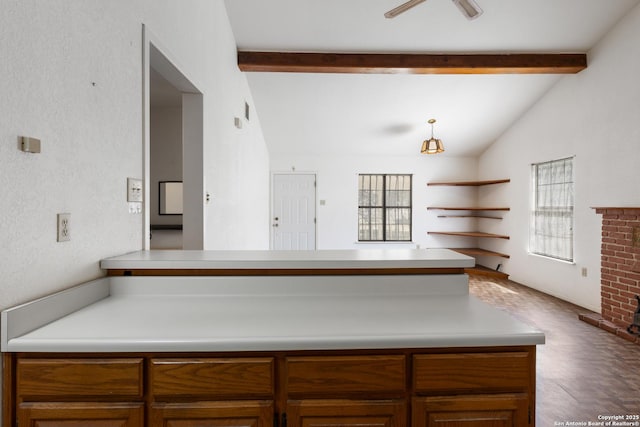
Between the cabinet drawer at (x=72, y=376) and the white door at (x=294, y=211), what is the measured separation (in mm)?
6053

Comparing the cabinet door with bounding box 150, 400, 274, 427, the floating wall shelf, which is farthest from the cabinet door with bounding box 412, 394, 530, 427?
the floating wall shelf

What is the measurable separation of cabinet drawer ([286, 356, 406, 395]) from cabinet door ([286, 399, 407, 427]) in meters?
0.04

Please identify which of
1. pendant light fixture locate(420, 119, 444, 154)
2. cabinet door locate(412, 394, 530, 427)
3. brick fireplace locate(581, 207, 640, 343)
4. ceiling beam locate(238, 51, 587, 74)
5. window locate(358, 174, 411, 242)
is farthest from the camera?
window locate(358, 174, 411, 242)

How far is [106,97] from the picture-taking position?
1.58 meters

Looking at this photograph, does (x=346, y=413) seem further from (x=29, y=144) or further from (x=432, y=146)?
(x=432, y=146)

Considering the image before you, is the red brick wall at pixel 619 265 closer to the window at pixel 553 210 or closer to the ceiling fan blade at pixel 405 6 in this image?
the window at pixel 553 210

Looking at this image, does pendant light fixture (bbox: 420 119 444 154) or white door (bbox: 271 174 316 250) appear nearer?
pendant light fixture (bbox: 420 119 444 154)

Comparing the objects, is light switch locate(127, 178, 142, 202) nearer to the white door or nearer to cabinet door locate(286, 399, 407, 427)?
cabinet door locate(286, 399, 407, 427)

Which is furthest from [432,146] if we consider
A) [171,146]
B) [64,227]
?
[64,227]

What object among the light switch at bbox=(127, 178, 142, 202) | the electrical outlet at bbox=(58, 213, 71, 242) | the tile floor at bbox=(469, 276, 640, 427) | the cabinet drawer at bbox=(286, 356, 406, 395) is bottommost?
the tile floor at bbox=(469, 276, 640, 427)

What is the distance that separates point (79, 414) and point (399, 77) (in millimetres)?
4908

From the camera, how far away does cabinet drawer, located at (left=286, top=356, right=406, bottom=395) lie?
1121 millimetres

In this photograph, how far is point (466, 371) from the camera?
1.15m

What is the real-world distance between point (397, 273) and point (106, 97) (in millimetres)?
1541
